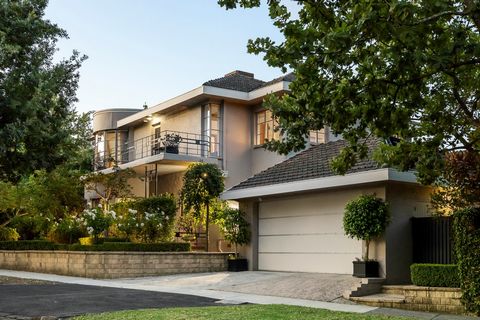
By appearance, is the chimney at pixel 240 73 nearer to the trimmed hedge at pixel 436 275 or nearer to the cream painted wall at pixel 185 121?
the cream painted wall at pixel 185 121

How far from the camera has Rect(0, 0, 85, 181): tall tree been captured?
1539cm

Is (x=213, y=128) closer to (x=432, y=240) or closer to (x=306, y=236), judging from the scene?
(x=306, y=236)

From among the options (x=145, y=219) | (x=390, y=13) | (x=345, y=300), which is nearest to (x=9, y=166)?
(x=145, y=219)

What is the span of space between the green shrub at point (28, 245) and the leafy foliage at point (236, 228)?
6.90 metres

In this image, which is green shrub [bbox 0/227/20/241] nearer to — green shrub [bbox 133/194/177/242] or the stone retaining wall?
the stone retaining wall

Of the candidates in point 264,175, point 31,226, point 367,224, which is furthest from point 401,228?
point 31,226

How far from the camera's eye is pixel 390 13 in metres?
7.28

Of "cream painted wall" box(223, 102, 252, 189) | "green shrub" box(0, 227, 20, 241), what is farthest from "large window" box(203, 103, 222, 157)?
"green shrub" box(0, 227, 20, 241)

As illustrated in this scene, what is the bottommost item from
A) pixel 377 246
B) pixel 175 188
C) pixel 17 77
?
pixel 377 246

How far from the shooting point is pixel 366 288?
15555mm

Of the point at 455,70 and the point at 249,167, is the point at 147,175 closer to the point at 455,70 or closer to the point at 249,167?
the point at 249,167

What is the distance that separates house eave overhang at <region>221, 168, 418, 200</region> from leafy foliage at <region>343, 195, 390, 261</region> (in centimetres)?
59

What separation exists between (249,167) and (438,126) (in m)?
17.0

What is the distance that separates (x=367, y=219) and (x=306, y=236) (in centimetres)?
384
